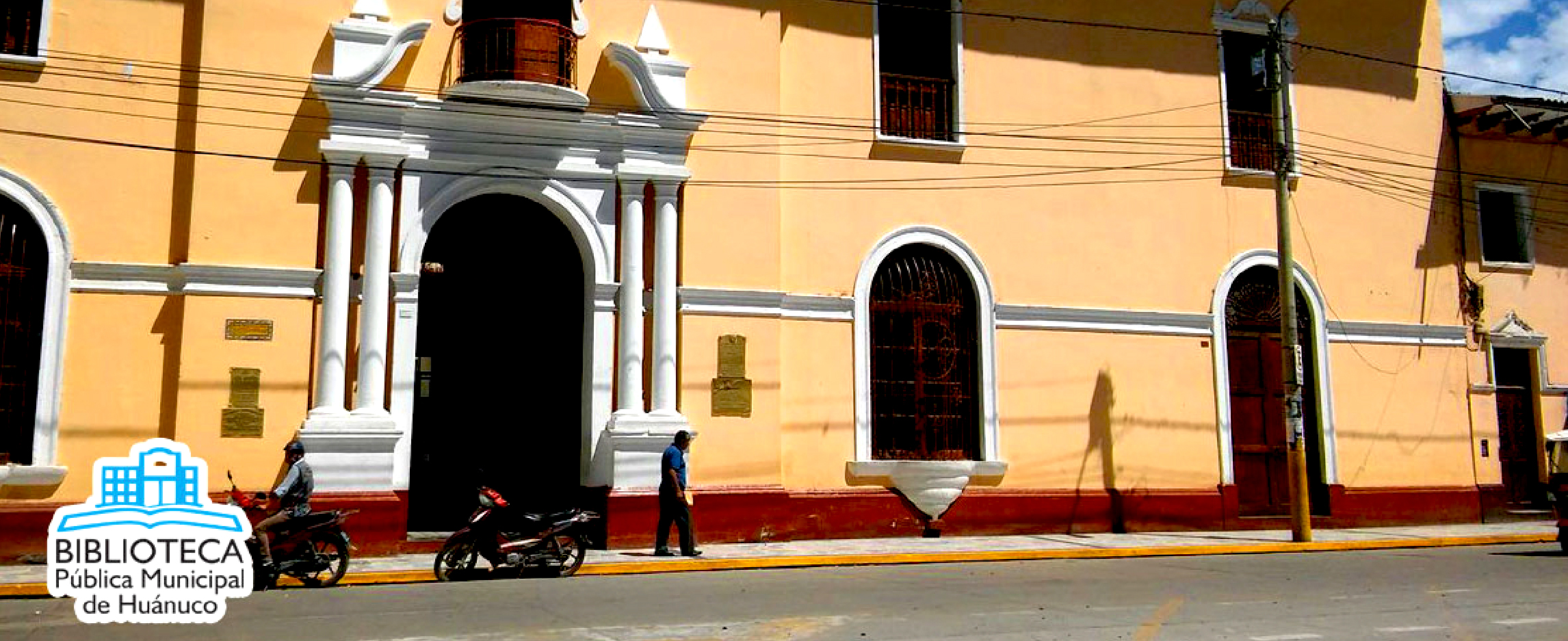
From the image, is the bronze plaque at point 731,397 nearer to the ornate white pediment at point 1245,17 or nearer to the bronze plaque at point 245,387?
the bronze plaque at point 245,387

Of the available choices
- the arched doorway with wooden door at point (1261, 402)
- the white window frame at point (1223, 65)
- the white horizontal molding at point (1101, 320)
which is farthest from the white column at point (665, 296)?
the white window frame at point (1223, 65)

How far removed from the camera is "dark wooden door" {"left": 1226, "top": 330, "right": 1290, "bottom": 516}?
→ 17.7 meters

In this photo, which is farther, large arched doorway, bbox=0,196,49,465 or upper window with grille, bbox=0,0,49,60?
upper window with grille, bbox=0,0,49,60

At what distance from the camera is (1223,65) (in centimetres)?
1811

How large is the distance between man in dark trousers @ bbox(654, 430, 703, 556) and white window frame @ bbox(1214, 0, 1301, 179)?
31.5 feet

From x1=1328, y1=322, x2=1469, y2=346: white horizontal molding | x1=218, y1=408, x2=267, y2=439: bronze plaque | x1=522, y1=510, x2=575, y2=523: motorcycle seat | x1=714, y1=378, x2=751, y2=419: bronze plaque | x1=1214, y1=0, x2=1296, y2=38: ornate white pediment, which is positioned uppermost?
x1=1214, y1=0, x2=1296, y2=38: ornate white pediment

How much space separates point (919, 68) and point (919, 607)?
9330 millimetres

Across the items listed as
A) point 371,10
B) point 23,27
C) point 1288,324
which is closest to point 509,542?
point 371,10

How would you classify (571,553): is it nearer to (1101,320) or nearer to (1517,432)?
(1101,320)

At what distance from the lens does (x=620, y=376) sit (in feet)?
46.9

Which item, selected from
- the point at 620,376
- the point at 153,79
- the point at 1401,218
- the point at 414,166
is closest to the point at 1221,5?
the point at 1401,218

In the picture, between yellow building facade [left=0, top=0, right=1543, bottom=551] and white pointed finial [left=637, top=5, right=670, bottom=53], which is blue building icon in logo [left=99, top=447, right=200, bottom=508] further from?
white pointed finial [left=637, top=5, right=670, bottom=53]

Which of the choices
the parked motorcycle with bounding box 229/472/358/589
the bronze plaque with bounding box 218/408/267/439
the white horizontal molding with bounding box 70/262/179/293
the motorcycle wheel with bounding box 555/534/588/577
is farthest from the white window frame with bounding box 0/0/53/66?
the motorcycle wheel with bounding box 555/534/588/577

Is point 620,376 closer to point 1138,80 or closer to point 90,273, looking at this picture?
point 90,273
